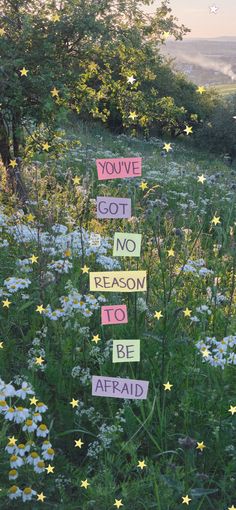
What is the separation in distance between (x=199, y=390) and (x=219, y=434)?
0.82 ft

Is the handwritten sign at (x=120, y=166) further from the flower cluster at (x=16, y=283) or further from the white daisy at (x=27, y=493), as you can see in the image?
the white daisy at (x=27, y=493)

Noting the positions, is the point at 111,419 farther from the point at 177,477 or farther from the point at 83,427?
the point at 177,477

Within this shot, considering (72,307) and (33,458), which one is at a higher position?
(72,307)

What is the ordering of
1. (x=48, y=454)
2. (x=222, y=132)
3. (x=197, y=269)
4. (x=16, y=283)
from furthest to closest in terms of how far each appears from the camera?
(x=222, y=132), (x=197, y=269), (x=16, y=283), (x=48, y=454)

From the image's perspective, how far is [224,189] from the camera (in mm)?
8734

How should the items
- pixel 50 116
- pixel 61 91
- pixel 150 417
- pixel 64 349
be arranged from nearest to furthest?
1. pixel 150 417
2. pixel 64 349
3. pixel 61 91
4. pixel 50 116

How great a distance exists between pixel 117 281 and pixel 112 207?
0.40 metres

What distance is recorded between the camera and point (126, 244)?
3.11 meters

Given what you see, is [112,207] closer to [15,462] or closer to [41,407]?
[41,407]

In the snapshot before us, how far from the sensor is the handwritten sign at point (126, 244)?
10.1 ft

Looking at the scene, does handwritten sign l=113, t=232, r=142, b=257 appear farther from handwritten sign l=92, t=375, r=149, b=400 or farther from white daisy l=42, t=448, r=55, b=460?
white daisy l=42, t=448, r=55, b=460

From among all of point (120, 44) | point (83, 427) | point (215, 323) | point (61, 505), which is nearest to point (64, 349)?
point (83, 427)

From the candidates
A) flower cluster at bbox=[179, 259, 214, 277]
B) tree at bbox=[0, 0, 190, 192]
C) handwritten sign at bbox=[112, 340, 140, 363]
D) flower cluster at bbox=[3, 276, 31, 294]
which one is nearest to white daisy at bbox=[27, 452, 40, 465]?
handwritten sign at bbox=[112, 340, 140, 363]

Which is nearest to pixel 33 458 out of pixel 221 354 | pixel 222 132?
pixel 221 354
